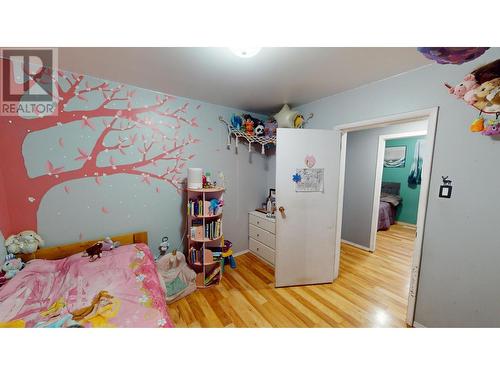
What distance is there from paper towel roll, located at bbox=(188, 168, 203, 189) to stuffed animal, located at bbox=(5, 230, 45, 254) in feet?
4.45

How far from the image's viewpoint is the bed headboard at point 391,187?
460cm

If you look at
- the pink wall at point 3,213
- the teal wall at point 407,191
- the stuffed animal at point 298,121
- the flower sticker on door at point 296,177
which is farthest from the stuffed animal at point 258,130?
the teal wall at point 407,191

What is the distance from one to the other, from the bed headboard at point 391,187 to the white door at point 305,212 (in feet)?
12.4

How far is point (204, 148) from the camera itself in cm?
239

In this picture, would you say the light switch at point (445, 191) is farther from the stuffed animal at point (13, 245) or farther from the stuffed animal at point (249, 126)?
the stuffed animal at point (13, 245)

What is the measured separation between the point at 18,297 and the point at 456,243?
3078 mm

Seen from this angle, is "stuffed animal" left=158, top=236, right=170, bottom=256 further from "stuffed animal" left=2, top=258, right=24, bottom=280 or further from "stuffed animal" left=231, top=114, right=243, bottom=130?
"stuffed animal" left=231, top=114, right=243, bottom=130

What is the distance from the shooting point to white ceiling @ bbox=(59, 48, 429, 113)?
1.29 metres

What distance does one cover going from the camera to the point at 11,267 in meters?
1.35

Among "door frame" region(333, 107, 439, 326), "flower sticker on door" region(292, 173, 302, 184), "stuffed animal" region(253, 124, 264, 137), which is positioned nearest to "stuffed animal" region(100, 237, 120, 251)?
"flower sticker on door" region(292, 173, 302, 184)

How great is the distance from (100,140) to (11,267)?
1214mm

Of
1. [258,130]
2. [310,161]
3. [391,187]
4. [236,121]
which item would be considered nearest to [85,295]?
[310,161]
